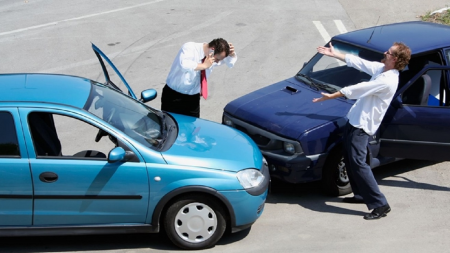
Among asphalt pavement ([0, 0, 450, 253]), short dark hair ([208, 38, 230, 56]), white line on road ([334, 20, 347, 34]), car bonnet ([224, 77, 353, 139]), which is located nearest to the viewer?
asphalt pavement ([0, 0, 450, 253])

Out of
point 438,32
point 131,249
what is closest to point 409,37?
point 438,32

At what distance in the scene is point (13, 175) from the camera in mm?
5594

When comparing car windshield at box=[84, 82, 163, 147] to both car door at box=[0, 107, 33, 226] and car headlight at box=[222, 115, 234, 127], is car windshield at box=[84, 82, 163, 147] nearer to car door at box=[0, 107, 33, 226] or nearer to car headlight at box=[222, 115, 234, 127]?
car door at box=[0, 107, 33, 226]

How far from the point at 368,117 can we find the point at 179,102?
246 centimetres

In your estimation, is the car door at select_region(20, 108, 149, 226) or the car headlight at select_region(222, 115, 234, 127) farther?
the car headlight at select_region(222, 115, 234, 127)

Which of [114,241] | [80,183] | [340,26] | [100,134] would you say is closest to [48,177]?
[80,183]

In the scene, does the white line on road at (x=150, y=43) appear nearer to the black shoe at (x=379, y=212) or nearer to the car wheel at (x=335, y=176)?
the car wheel at (x=335, y=176)

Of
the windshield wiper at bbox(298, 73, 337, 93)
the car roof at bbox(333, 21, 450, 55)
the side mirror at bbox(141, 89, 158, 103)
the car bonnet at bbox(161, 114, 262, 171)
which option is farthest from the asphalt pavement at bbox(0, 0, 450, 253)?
the side mirror at bbox(141, 89, 158, 103)

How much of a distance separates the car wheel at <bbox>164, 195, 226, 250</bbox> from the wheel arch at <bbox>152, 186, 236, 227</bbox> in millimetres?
42

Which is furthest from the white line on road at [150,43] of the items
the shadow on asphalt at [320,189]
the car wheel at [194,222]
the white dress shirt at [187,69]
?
the car wheel at [194,222]

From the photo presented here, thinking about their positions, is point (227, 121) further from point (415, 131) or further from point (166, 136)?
point (415, 131)

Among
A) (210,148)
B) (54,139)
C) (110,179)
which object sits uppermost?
(54,139)

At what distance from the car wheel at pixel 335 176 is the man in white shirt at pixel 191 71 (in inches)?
70.9

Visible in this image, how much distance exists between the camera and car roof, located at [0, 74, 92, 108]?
591 cm
